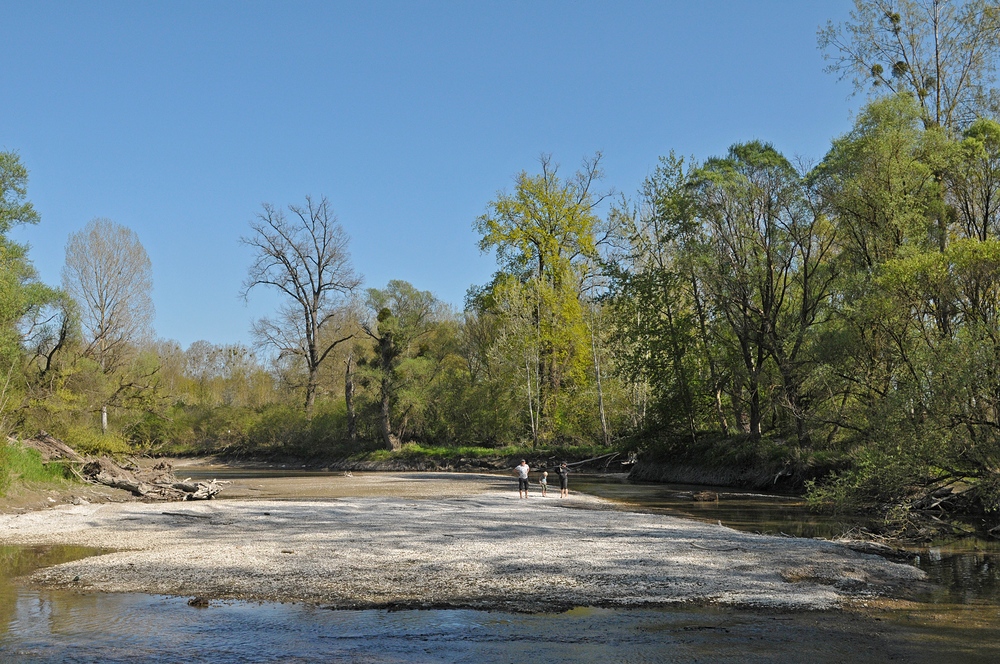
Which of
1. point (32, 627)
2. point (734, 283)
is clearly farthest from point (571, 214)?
point (32, 627)

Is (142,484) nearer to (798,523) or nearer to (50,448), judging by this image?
(50,448)

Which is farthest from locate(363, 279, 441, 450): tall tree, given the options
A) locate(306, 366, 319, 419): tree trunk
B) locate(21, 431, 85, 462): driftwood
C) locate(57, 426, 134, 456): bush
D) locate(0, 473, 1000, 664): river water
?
locate(0, 473, 1000, 664): river water

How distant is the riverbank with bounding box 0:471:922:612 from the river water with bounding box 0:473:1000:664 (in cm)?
56

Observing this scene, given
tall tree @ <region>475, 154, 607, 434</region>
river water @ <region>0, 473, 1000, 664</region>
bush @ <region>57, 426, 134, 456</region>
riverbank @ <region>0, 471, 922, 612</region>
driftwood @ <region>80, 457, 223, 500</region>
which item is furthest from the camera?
tall tree @ <region>475, 154, 607, 434</region>

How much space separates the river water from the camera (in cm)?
804

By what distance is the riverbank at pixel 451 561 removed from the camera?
34.9ft

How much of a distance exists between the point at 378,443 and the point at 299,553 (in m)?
40.5

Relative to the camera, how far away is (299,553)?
44.0 ft

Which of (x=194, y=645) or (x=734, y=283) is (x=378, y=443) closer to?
(x=734, y=283)

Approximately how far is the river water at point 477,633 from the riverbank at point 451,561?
559 millimetres

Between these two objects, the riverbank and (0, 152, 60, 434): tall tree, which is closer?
the riverbank

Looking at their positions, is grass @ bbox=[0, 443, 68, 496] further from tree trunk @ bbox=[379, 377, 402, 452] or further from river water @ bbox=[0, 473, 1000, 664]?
tree trunk @ bbox=[379, 377, 402, 452]

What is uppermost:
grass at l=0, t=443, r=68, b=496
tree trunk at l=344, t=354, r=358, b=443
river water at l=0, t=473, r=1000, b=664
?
tree trunk at l=344, t=354, r=358, b=443

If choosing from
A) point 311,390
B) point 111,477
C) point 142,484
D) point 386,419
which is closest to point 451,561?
point 142,484
